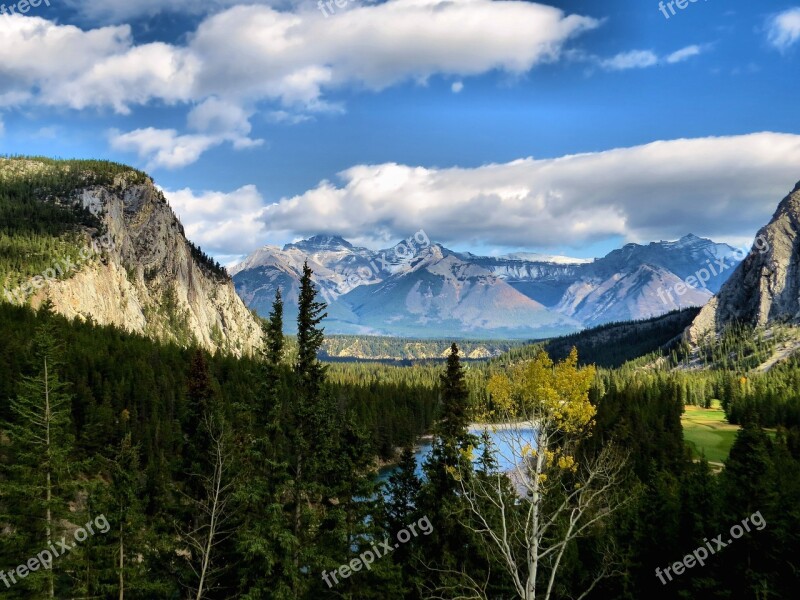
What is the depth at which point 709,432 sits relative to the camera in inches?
4670

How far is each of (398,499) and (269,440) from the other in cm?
1100

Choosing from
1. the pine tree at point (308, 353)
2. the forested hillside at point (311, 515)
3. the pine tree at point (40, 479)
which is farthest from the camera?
the pine tree at point (308, 353)

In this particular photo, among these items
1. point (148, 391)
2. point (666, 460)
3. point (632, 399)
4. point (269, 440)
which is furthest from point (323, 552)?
point (632, 399)

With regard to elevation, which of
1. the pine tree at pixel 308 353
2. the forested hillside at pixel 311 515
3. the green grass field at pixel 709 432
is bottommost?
the green grass field at pixel 709 432

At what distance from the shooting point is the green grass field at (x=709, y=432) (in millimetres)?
95938

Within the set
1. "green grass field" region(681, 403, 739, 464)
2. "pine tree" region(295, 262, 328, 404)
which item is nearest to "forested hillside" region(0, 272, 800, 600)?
"pine tree" region(295, 262, 328, 404)

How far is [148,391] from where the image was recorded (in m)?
87.7

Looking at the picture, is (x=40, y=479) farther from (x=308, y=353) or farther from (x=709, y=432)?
(x=709, y=432)

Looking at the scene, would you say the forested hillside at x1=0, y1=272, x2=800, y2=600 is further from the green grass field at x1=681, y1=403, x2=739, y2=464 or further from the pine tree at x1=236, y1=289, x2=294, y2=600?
the green grass field at x1=681, y1=403, x2=739, y2=464

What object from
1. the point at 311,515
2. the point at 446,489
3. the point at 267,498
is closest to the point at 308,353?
the point at 267,498

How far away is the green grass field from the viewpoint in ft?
315

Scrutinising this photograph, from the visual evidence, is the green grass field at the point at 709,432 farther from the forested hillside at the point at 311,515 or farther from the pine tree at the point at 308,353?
the pine tree at the point at 308,353

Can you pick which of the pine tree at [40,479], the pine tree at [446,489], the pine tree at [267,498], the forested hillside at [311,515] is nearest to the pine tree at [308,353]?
the forested hillside at [311,515]

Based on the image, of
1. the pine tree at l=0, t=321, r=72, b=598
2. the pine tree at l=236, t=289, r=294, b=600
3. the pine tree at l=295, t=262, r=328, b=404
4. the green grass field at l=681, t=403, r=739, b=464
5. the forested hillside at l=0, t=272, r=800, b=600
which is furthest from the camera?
the green grass field at l=681, t=403, r=739, b=464
